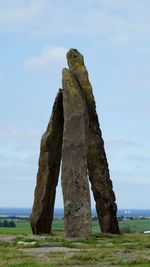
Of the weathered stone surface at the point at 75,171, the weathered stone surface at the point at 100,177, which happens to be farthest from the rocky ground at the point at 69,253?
the weathered stone surface at the point at 100,177

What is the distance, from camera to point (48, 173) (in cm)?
2642

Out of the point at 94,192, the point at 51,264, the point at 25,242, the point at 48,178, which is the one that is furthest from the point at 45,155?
the point at 51,264

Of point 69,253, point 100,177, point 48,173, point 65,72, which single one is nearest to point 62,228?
point 100,177

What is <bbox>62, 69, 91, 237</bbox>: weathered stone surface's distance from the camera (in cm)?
2359

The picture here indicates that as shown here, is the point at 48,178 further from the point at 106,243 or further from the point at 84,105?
the point at 106,243

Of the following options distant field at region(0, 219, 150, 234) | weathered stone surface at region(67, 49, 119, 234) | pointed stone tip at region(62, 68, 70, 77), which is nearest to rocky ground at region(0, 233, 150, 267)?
weathered stone surface at region(67, 49, 119, 234)

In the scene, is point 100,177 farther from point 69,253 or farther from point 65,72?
point 69,253

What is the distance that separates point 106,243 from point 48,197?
18.3 feet

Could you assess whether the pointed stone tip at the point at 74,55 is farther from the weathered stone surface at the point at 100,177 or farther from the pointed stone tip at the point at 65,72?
the pointed stone tip at the point at 65,72

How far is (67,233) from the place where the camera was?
23.8 m

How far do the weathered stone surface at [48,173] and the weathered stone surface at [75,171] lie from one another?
6.03 ft

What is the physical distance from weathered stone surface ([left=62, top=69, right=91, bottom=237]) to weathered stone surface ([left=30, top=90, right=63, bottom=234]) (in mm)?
1836

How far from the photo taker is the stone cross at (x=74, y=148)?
24.5 m

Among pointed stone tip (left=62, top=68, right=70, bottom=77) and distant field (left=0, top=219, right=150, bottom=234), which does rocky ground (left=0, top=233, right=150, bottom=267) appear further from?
distant field (left=0, top=219, right=150, bottom=234)
